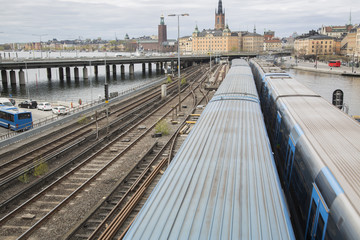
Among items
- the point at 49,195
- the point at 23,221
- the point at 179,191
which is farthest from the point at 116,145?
the point at 179,191

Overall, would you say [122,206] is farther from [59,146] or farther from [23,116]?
[23,116]

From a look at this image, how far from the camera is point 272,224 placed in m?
5.11

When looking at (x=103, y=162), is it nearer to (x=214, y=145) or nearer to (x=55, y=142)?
(x=55, y=142)

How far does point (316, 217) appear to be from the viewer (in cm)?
646

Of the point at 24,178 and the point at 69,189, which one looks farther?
the point at 24,178

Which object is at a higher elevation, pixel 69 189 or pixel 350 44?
pixel 350 44

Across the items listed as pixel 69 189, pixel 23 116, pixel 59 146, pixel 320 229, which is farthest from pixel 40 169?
pixel 23 116

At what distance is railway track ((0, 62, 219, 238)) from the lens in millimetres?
11680

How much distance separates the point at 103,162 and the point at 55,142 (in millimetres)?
6005

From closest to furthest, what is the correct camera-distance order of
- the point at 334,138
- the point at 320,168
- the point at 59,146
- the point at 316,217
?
the point at 316,217, the point at 320,168, the point at 334,138, the point at 59,146

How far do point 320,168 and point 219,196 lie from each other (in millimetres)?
2343

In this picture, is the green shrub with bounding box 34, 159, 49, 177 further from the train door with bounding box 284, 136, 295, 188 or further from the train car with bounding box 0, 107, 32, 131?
the train car with bounding box 0, 107, 32, 131

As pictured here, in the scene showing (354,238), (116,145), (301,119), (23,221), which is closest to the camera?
(354,238)

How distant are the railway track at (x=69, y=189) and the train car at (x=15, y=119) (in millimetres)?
11189
